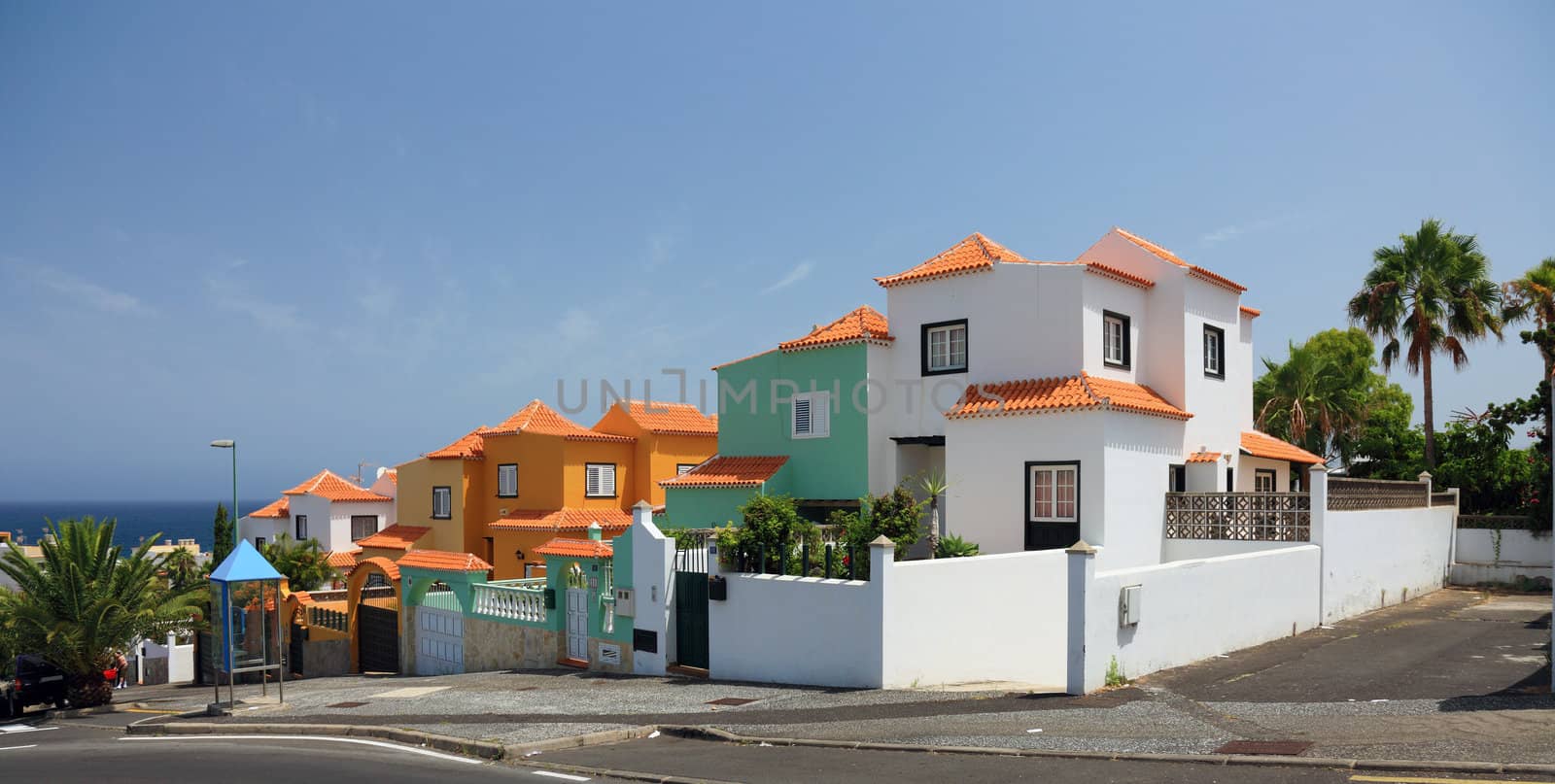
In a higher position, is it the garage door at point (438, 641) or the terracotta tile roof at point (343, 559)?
the garage door at point (438, 641)

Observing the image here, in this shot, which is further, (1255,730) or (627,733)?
(627,733)

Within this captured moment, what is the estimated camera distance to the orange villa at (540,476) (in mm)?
39344

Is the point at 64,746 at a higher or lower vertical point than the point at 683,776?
lower

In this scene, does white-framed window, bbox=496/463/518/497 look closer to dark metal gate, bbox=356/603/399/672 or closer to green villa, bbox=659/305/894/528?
dark metal gate, bbox=356/603/399/672

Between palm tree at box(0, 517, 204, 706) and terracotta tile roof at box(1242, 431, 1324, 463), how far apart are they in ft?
85.3

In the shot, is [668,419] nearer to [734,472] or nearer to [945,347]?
[734,472]

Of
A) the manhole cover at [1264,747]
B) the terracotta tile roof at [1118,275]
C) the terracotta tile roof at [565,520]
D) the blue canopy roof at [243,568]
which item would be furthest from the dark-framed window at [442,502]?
the manhole cover at [1264,747]

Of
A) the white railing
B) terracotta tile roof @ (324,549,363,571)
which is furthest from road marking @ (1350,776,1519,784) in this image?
terracotta tile roof @ (324,549,363,571)

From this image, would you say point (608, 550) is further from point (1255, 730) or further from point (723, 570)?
point (1255, 730)

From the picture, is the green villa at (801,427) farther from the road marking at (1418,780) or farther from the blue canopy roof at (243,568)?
the road marking at (1418,780)

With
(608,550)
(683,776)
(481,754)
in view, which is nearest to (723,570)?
(608,550)

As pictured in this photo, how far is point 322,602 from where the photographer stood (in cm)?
3262

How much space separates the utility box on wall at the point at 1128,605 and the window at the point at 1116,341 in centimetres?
1045

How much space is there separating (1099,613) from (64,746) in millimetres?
15319
